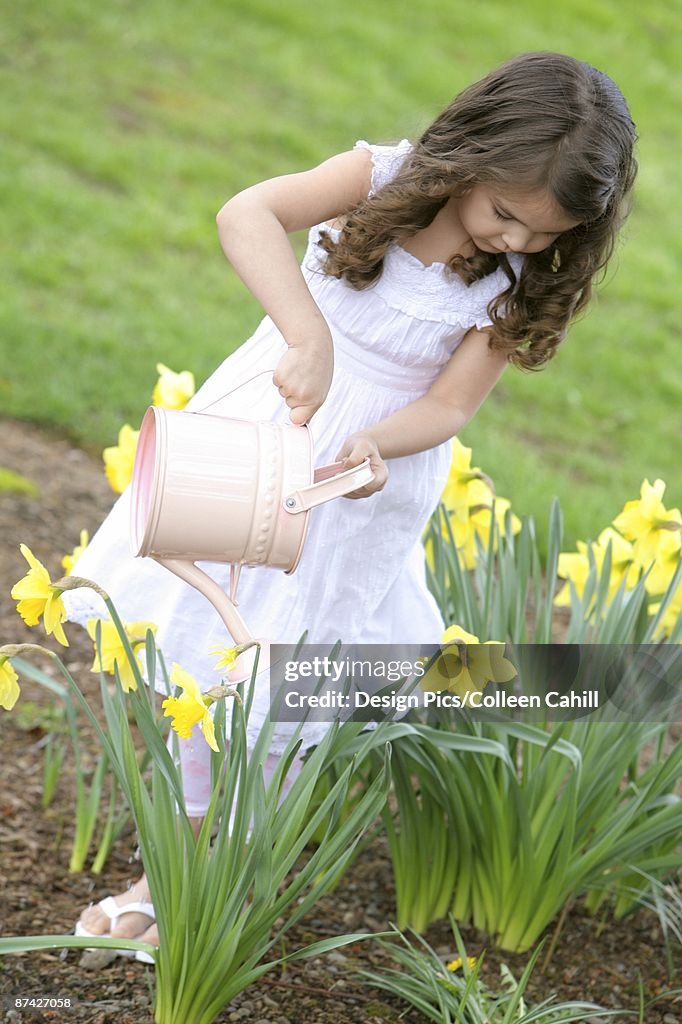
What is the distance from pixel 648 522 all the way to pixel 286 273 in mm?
861

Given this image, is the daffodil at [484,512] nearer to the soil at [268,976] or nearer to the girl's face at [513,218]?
the girl's face at [513,218]

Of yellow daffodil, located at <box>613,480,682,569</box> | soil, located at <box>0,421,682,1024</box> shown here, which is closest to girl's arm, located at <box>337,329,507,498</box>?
yellow daffodil, located at <box>613,480,682,569</box>

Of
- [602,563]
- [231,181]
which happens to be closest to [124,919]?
[602,563]

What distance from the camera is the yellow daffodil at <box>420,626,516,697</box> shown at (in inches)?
72.8

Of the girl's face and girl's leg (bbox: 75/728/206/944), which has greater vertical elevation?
the girl's face

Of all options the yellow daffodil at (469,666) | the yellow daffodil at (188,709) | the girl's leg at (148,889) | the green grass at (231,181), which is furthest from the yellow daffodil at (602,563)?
the green grass at (231,181)

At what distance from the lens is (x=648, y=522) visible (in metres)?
2.21

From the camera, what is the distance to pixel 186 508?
158 cm

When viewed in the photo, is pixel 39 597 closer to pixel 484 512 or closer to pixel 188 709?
pixel 188 709

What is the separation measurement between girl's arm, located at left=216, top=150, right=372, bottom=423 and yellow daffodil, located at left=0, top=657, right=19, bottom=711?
525mm

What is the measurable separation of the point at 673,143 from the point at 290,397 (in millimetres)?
7912

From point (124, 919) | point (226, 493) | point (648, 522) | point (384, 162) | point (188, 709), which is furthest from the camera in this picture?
point (648, 522)

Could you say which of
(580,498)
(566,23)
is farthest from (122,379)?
(566,23)

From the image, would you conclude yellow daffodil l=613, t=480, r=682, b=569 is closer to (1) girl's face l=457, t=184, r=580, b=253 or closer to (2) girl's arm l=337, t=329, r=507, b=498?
(2) girl's arm l=337, t=329, r=507, b=498
